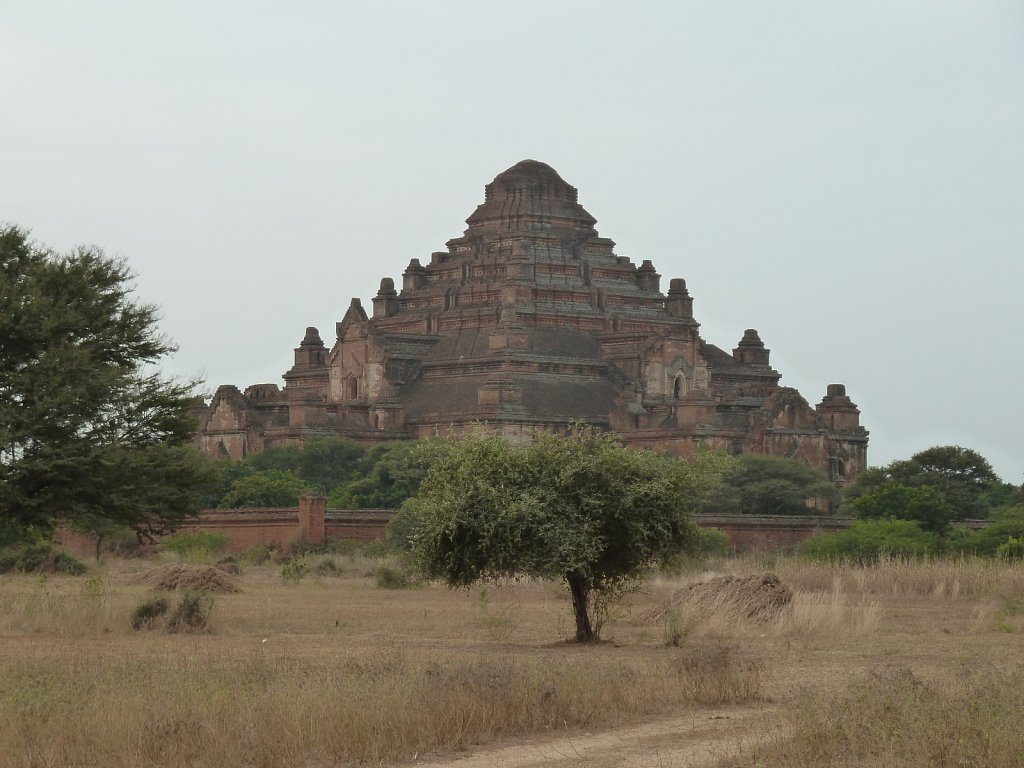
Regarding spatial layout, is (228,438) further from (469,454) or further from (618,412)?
(469,454)

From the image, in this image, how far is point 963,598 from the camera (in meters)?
32.1

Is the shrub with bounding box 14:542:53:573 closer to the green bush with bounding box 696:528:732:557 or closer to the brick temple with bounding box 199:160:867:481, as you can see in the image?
the green bush with bounding box 696:528:732:557

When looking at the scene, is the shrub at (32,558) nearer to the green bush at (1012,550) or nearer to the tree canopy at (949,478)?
the green bush at (1012,550)

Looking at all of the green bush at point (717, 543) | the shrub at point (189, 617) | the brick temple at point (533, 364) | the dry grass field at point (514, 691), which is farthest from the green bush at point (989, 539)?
the brick temple at point (533, 364)

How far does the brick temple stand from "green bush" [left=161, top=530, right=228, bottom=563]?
20208 mm

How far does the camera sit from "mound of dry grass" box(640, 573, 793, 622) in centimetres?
2572

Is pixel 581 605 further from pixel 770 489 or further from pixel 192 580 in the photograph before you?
pixel 770 489

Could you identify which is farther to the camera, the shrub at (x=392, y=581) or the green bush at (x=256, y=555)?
the green bush at (x=256, y=555)

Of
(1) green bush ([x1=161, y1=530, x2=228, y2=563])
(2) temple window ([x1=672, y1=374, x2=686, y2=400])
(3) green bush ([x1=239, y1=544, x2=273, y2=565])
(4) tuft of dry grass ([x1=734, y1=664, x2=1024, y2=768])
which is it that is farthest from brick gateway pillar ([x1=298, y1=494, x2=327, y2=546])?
(4) tuft of dry grass ([x1=734, y1=664, x2=1024, y2=768])

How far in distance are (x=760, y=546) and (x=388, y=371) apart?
95.3ft

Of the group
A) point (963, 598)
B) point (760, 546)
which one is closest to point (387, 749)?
point (963, 598)

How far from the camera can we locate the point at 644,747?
14695 millimetres

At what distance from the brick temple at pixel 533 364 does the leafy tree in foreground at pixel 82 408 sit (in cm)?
4736

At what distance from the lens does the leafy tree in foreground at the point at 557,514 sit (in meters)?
22.9
